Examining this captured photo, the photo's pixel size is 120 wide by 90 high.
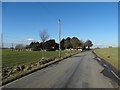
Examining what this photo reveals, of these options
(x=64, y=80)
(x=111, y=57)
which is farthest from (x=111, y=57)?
(x=64, y=80)

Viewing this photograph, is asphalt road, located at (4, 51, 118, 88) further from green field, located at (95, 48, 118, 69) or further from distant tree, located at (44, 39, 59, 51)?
distant tree, located at (44, 39, 59, 51)

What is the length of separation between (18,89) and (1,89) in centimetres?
78

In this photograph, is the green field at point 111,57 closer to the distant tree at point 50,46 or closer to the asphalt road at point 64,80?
the asphalt road at point 64,80

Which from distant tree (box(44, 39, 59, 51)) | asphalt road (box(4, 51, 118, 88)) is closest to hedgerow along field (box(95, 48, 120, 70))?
asphalt road (box(4, 51, 118, 88))

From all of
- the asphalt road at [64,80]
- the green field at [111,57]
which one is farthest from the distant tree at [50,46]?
the asphalt road at [64,80]

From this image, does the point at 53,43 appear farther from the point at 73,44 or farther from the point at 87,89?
A: the point at 87,89

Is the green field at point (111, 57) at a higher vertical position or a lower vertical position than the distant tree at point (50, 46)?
lower

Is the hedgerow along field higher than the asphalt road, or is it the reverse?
the hedgerow along field

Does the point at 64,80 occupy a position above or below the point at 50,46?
below

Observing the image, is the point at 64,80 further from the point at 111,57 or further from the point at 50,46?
the point at 50,46

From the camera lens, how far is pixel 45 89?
401 inches

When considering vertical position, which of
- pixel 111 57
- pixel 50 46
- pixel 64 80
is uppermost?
pixel 50 46

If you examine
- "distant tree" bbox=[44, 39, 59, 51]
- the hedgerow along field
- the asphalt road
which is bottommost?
the asphalt road

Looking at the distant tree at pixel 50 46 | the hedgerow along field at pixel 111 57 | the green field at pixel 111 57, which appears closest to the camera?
the hedgerow along field at pixel 111 57
